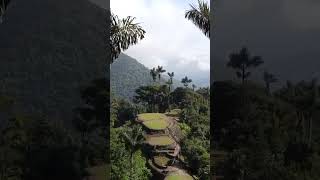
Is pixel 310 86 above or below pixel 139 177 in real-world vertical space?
above

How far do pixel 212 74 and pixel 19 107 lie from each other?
3.20 metres

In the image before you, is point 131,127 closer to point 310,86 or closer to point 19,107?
point 19,107

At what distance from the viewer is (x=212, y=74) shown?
912 cm

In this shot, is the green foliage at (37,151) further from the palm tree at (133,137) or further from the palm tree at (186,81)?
the palm tree at (186,81)

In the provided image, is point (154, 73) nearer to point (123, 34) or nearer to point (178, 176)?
point (123, 34)

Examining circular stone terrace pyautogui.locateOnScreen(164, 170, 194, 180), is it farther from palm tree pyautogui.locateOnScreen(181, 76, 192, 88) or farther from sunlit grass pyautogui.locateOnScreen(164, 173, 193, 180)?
palm tree pyautogui.locateOnScreen(181, 76, 192, 88)

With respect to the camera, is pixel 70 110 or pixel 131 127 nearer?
pixel 70 110

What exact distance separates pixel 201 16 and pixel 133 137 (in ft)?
9.65

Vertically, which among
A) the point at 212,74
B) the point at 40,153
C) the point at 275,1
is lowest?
the point at 40,153

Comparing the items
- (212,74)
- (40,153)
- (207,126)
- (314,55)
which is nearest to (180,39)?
(207,126)

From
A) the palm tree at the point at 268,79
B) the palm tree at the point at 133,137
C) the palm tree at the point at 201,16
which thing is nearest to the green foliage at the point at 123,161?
the palm tree at the point at 133,137

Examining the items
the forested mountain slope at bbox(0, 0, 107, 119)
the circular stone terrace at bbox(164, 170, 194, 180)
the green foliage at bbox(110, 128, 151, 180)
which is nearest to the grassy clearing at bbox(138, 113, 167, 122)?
the green foliage at bbox(110, 128, 151, 180)

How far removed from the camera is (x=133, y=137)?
38.2 feet

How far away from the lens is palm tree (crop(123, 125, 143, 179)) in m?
Answer: 11.5
